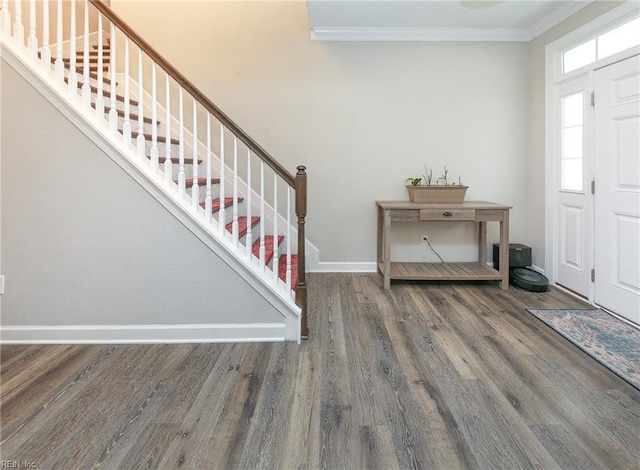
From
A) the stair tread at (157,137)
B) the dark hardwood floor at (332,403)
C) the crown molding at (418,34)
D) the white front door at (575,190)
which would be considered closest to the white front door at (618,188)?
the white front door at (575,190)

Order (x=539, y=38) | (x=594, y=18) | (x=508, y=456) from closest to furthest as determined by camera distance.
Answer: (x=508, y=456) → (x=594, y=18) → (x=539, y=38)

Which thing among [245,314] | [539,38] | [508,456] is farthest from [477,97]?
[508,456]

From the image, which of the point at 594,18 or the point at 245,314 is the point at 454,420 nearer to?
the point at 245,314

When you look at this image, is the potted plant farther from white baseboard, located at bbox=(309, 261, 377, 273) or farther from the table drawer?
white baseboard, located at bbox=(309, 261, 377, 273)

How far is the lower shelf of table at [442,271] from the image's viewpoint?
12.2 ft

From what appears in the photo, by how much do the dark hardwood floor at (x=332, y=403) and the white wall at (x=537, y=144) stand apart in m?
1.65

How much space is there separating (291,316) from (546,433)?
1.54 metres

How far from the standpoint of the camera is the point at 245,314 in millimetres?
2574

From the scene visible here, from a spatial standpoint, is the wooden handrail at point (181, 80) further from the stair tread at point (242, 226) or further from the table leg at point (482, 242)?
the table leg at point (482, 242)

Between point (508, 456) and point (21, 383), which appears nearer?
point (508, 456)

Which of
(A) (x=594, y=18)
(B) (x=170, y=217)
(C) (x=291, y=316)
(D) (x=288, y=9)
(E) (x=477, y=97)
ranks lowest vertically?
(C) (x=291, y=316)

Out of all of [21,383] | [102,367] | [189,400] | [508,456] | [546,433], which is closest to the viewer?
[508,456]

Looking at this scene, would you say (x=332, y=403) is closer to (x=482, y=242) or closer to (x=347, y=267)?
(x=347, y=267)

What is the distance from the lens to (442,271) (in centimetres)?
387
